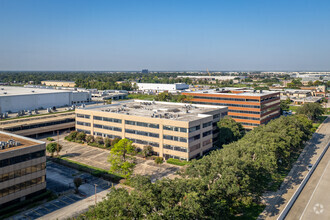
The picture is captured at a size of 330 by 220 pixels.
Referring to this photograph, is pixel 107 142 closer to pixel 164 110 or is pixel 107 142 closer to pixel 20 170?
pixel 164 110

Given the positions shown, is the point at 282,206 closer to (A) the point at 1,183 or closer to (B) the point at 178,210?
(B) the point at 178,210

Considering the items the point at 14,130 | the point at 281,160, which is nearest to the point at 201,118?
the point at 281,160

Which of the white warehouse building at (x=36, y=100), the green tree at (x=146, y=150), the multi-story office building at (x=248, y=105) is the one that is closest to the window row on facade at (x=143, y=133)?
the green tree at (x=146, y=150)

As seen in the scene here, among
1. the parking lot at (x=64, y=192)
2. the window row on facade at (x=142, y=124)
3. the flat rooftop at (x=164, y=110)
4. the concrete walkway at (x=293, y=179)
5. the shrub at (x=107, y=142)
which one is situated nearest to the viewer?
the parking lot at (x=64, y=192)

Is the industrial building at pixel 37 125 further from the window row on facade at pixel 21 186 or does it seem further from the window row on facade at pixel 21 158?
the window row on facade at pixel 21 186

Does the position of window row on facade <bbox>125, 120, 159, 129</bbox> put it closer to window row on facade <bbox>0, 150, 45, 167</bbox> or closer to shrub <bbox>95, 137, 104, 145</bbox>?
shrub <bbox>95, 137, 104, 145</bbox>

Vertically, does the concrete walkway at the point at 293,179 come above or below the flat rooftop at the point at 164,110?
below

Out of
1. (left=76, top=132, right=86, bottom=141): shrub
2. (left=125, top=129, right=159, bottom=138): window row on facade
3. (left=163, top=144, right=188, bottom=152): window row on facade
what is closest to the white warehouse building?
(left=76, top=132, right=86, bottom=141): shrub
